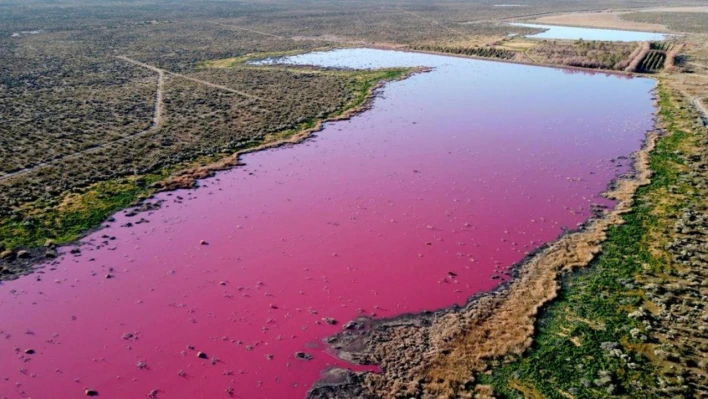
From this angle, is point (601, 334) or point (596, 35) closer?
point (601, 334)

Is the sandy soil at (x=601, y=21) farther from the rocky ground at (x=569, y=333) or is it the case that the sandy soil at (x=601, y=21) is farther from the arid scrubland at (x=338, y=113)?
the rocky ground at (x=569, y=333)

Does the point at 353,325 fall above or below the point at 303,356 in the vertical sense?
above

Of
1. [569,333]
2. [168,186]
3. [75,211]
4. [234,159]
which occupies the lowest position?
[569,333]

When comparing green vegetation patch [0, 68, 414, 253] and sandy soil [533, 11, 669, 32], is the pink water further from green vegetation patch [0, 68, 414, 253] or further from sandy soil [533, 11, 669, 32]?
sandy soil [533, 11, 669, 32]

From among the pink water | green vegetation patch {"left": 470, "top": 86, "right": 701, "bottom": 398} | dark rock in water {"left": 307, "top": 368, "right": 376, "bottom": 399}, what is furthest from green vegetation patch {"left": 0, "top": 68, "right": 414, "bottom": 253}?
green vegetation patch {"left": 470, "top": 86, "right": 701, "bottom": 398}

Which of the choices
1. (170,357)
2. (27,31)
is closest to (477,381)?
(170,357)

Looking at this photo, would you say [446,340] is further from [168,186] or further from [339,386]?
[168,186]

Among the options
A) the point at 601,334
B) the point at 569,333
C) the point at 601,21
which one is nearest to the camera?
the point at 601,334

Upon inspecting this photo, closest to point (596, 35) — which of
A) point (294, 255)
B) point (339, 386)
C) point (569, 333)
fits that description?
point (294, 255)
